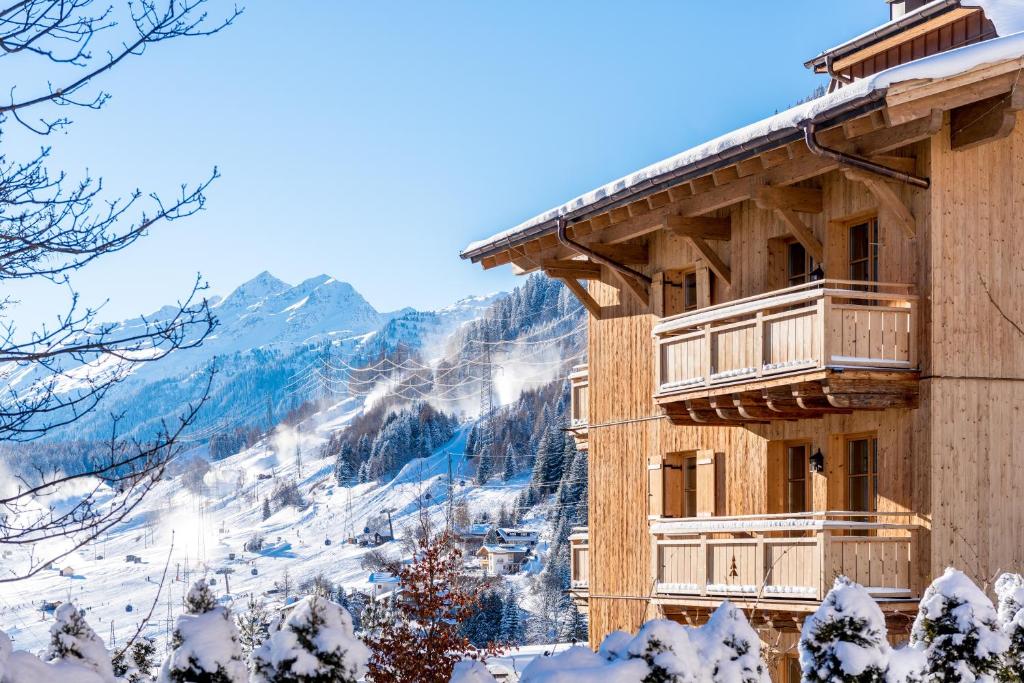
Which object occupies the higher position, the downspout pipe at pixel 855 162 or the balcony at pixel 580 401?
the downspout pipe at pixel 855 162

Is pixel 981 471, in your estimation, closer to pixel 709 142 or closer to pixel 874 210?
A: pixel 874 210

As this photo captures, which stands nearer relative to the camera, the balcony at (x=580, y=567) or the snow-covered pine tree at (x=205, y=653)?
the snow-covered pine tree at (x=205, y=653)

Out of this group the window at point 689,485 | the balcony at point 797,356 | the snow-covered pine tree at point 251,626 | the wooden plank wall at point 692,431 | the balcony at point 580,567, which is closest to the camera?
the balcony at point 797,356

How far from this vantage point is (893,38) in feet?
71.1

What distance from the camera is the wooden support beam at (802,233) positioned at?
19.0 metres

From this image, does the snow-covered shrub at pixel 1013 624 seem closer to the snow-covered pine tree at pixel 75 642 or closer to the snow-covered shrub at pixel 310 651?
the snow-covered shrub at pixel 310 651

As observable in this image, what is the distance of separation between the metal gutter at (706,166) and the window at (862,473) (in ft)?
14.2

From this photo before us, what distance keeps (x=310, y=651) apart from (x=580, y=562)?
18.0m

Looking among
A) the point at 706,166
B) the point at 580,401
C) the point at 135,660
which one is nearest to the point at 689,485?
the point at 580,401

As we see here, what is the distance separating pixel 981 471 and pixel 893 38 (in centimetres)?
774

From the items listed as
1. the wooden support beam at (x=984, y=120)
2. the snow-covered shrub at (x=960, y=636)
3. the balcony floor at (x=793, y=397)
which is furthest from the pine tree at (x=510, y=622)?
the snow-covered shrub at (x=960, y=636)

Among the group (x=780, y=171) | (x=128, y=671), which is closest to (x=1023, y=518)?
(x=780, y=171)

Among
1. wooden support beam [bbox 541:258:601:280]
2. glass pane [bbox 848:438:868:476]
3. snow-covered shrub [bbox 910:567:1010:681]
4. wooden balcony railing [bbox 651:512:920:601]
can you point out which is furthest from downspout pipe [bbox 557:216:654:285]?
snow-covered shrub [bbox 910:567:1010:681]

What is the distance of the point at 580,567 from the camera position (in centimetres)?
2645
